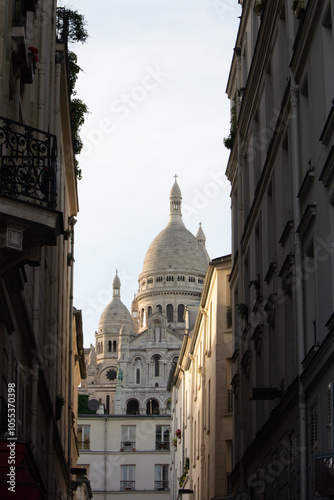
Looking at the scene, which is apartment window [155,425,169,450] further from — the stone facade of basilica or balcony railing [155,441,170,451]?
the stone facade of basilica

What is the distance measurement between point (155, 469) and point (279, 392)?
60265 mm

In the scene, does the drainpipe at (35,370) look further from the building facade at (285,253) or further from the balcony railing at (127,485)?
the balcony railing at (127,485)

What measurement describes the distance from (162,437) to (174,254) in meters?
110

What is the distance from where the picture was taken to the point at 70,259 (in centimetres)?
3067

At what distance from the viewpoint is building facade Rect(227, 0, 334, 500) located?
14.9m

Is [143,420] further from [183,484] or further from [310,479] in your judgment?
[310,479]

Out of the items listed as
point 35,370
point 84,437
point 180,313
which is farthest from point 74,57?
point 180,313

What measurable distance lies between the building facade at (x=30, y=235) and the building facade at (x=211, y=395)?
7960 millimetres

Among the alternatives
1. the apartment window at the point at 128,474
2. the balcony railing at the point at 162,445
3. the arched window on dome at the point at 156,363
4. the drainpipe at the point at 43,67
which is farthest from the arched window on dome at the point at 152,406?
the drainpipe at the point at 43,67

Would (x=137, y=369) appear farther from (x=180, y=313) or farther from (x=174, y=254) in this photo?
(x=174, y=254)

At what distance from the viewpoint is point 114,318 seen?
7633 inches

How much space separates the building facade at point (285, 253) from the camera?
14.9 meters

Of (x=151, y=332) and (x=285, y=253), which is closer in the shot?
(x=285, y=253)

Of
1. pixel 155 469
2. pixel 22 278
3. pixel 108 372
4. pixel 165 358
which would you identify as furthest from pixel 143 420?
pixel 108 372
